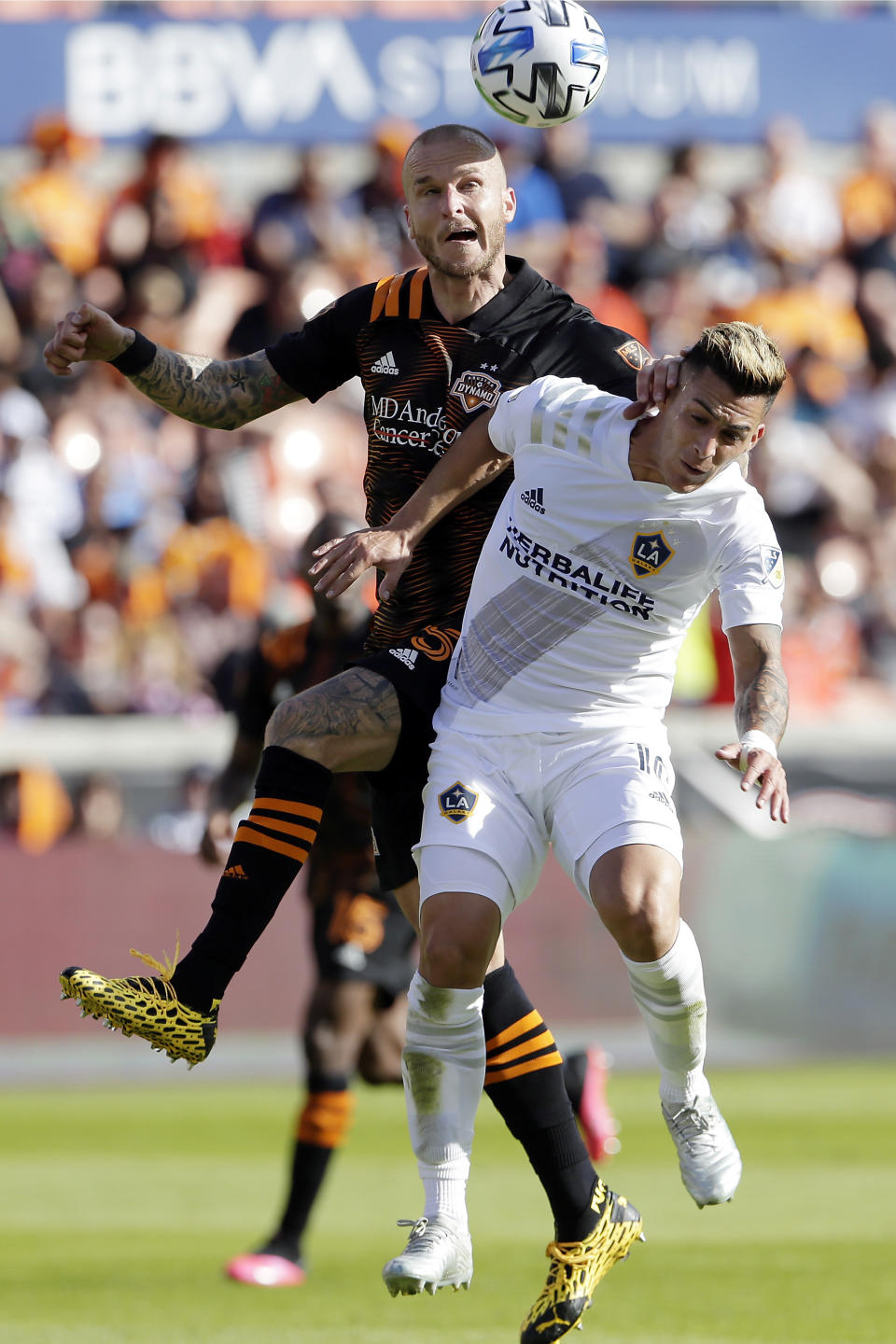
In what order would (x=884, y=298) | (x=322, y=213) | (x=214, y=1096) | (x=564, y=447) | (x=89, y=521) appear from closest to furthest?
1. (x=564, y=447)
2. (x=214, y=1096)
3. (x=89, y=521)
4. (x=322, y=213)
5. (x=884, y=298)

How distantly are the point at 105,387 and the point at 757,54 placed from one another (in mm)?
6257

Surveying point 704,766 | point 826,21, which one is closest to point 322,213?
point 826,21

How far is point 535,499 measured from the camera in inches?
216

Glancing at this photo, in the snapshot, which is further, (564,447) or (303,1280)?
(303,1280)

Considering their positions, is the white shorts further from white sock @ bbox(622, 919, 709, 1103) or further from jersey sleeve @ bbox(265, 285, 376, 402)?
jersey sleeve @ bbox(265, 285, 376, 402)

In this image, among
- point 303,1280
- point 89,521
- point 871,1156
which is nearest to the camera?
point 303,1280

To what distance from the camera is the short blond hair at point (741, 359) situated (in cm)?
509

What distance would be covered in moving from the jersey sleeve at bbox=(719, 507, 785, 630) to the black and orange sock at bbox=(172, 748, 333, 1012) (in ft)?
3.83

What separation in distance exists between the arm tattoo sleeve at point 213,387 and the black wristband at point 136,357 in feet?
0.06

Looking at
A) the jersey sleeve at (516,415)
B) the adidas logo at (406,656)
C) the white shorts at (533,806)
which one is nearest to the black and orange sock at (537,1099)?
the white shorts at (533,806)

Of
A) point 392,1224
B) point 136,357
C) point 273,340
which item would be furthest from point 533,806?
point 273,340

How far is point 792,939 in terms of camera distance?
42.0 ft

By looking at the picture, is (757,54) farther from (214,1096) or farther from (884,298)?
(214,1096)

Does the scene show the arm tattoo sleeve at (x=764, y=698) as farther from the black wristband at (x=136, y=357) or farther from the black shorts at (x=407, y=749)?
the black wristband at (x=136, y=357)
